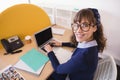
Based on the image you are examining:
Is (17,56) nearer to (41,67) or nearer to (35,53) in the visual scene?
(35,53)

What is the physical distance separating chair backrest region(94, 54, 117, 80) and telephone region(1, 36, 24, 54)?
853 millimetres

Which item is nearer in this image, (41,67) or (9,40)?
(41,67)

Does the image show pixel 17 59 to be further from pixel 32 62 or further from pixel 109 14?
pixel 109 14

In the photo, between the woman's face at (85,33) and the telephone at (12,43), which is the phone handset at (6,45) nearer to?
the telephone at (12,43)

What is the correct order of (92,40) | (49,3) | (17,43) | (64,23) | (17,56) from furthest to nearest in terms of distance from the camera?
(49,3) < (64,23) < (17,43) < (17,56) < (92,40)

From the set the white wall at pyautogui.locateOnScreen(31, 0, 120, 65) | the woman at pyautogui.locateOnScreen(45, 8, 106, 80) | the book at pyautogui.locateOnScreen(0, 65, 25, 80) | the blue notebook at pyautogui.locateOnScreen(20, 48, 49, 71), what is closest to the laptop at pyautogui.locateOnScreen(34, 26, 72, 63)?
the blue notebook at pyautogui.locateOnScreen(20, 48, 49, 71)

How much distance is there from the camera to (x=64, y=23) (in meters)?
2.03

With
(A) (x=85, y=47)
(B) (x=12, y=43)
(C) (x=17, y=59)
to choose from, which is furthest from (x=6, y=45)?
(A) (x=85, y=47)

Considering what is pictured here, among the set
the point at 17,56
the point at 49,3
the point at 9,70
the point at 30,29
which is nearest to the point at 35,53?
the point at 17,56

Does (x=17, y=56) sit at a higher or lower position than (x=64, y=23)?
lower

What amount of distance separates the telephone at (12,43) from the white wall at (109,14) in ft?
3.00

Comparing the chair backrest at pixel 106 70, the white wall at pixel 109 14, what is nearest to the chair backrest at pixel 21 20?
the white wall at pixel 109 14

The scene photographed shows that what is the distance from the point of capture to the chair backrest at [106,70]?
3.23ft

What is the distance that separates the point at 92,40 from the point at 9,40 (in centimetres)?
86
